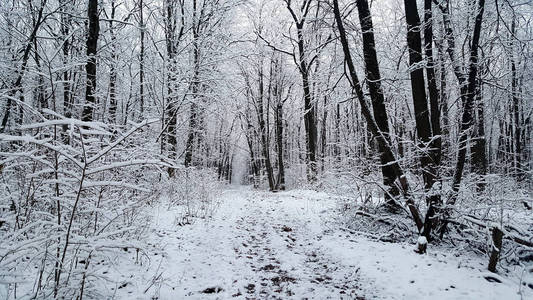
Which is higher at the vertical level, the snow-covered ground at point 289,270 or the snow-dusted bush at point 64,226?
the snow-dusted bush at point 64,226

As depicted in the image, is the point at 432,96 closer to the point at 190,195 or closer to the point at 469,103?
the point at 469,103

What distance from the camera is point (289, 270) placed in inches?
161

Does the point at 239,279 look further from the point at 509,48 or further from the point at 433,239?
the point at 509,48

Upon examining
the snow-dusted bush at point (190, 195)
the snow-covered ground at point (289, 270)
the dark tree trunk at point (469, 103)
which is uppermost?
the dark tree trunk at point (469, 103)

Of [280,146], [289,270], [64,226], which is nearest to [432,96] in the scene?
[289,270]

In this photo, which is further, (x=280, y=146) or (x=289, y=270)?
(x=280, y=146)

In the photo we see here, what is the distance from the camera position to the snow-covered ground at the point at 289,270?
321 cm

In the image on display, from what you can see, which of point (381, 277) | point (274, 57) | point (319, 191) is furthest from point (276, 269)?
point (274, 57)

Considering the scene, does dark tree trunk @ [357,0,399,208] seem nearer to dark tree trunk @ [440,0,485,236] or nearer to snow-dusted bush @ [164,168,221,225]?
dark tree trunk @ [440,0,485,236]

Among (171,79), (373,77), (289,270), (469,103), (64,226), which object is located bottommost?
(289,270)

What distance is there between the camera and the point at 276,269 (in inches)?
162

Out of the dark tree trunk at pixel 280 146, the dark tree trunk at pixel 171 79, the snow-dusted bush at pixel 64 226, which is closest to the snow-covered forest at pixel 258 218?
the snow-dusted bush at pixel 64 226

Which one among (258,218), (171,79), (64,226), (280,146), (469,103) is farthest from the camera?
(280,146)

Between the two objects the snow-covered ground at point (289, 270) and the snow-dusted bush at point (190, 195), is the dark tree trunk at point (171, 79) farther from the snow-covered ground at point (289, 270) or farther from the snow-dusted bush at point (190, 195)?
the snow-covered ground at point (289, 270)
